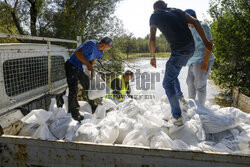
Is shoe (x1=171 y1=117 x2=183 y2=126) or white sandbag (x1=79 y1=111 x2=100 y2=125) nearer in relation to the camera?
shoe (x1=171 y1=117 x2=183 y2=126)

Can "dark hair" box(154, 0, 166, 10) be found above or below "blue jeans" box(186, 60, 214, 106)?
above

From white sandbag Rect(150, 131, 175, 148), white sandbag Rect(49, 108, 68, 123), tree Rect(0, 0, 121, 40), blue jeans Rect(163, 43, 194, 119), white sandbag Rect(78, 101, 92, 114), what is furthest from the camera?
tree Rect(0, 0, 121, 40)

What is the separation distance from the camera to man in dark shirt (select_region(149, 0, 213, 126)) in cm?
215

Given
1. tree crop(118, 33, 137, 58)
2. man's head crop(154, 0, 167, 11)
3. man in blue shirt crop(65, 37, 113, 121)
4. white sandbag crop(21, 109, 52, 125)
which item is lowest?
white sandbag crop(21, 109, 52, 125)

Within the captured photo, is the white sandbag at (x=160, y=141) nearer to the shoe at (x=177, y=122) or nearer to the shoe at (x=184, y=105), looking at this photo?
the shoe at (x=177, y=122)

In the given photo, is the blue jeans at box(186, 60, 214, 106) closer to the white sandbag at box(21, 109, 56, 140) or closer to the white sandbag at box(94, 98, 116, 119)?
the white sandbag at box(94, 98, 116, 119)

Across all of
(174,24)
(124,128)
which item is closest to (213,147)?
(124,128)

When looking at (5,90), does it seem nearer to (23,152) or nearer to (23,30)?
(23,152)

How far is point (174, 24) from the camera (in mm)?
2139

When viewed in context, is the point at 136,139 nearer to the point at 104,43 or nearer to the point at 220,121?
the point at 220,121

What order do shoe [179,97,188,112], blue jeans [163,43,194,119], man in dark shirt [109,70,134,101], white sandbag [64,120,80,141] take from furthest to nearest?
man in dark shirt [109,70,134,101]
shoe [179,97,188,112]
blue jeans [163,43,194,119]
white sandbag [64,120,80,141]

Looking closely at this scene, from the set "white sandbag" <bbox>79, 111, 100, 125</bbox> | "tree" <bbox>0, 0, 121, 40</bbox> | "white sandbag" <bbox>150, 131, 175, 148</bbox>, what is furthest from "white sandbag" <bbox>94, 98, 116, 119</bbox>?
"tree" <bbox>0, 0, 121, 40</bbox>

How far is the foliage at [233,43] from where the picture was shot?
15.1 ft

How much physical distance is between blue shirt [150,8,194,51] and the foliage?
129 inches
